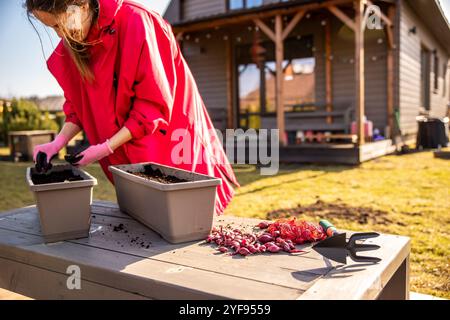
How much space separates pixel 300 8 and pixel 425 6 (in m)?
4.48

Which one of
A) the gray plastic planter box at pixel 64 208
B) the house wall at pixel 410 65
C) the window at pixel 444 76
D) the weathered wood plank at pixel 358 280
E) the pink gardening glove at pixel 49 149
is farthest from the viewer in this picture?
the window at pixel 444 76

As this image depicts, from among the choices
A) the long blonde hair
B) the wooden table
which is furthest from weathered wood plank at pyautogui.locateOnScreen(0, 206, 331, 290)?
the long blonde hair

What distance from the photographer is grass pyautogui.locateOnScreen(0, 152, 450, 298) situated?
8.98 ft

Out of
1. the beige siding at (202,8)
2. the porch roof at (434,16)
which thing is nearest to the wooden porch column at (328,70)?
the porch roof at (434,16)

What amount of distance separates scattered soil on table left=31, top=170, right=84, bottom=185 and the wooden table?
0.19 m

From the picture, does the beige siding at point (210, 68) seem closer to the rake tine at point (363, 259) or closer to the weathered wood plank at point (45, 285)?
the weathered wood plank at point (45, 285)

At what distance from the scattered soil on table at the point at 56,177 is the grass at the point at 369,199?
1.83m

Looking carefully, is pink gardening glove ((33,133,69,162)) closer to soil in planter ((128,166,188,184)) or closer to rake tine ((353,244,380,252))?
soil in planter ((128,166,188,184))

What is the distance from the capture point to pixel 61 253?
121 centimetres

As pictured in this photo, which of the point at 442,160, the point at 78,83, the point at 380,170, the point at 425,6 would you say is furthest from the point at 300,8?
the point at 78,83

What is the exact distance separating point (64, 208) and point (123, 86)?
1.63 ft

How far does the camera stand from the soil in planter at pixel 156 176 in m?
1.37

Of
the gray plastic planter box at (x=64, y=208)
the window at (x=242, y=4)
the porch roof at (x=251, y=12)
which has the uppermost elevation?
the window at (x=242, y=4)

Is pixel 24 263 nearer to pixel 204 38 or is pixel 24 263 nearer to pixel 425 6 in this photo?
pixel 204 38
